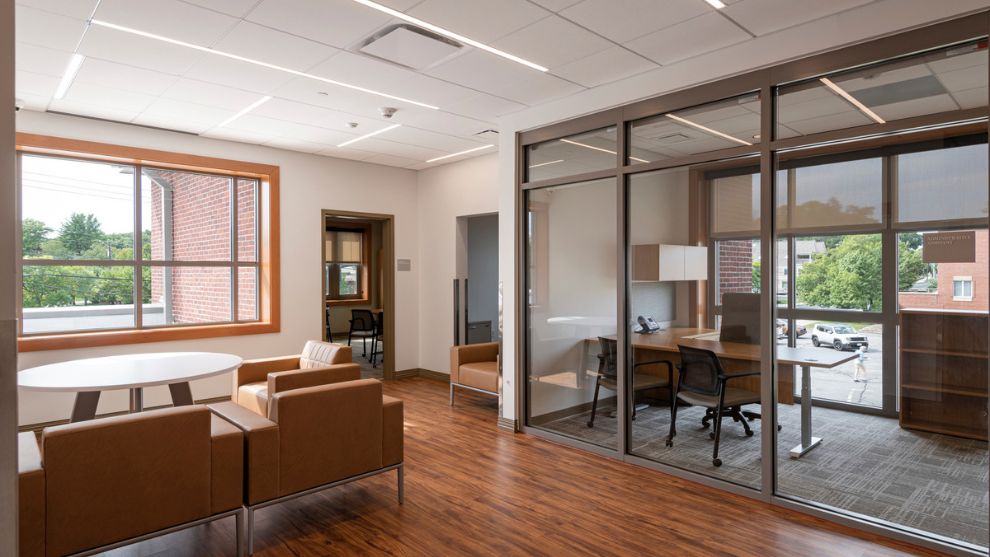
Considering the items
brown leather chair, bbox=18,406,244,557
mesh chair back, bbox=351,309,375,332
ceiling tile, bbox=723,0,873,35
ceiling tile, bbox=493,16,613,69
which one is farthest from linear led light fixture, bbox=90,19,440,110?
mesh chair back, bbox=351,309,375,332

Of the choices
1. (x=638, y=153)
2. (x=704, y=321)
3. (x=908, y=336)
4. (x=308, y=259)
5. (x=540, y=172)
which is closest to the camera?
(x=908, y=336)

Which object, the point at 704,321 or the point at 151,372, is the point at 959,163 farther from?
the point at 151,372

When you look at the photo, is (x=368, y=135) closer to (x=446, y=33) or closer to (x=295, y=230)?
(x=295, y=230)

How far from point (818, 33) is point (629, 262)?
1.81 metres

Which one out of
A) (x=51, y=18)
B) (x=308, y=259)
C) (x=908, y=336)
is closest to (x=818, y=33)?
(x=908, y=336)

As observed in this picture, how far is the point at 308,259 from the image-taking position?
20.7 feet

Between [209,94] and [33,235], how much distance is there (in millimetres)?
2220

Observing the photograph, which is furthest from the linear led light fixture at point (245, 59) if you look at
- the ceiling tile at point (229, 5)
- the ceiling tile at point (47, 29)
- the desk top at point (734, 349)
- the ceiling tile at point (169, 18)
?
the desk top at point (734, 349)

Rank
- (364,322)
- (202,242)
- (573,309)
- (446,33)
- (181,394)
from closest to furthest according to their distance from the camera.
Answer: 1. (446,33)
2. (181,394)
3. (573,309)
4. (202,242)
5. (364,322)

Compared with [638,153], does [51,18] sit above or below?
above

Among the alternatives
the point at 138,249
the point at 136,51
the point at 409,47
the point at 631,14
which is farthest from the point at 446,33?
the point at 138,249

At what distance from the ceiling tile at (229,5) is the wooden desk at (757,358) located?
10.6 feet

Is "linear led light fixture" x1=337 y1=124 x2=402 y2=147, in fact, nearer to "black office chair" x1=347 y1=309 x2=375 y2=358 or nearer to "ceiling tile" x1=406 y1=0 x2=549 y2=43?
"ceiling tile" x1=406 y1=0 x2=549 y2=43

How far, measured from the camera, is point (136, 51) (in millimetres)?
3447
